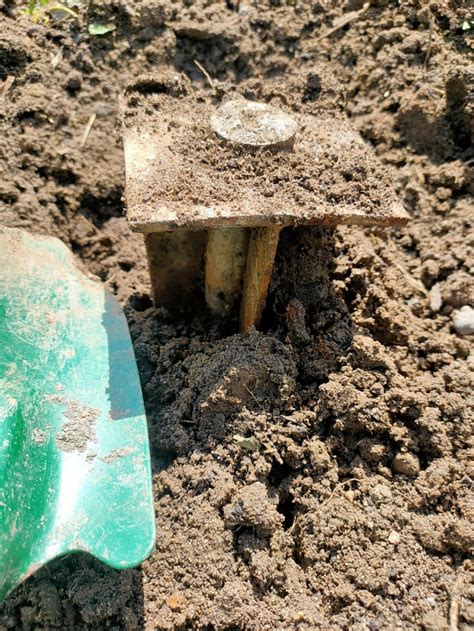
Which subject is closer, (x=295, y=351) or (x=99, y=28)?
(x=295, y=351)

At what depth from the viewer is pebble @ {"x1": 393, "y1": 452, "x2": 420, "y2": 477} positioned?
179 centimetres

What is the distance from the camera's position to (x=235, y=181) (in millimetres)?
1754

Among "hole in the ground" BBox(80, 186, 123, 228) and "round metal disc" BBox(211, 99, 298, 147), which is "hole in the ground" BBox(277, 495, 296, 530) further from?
"hole in the ground" BBox(80, 186, 123, 228)

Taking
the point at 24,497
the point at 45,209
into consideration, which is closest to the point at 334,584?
the point at 24,497

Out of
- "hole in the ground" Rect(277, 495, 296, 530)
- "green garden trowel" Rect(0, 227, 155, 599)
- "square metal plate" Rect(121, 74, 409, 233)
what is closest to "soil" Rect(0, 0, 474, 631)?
"hole in the ground" Rect(277, 495, 296, 530)

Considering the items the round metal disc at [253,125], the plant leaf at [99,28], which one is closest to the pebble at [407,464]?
the round metal disc at [253,125]

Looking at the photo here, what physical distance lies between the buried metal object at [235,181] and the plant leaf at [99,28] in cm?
66

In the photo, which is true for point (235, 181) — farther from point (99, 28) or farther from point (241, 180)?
point (99, 28)

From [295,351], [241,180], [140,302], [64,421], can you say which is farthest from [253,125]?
[64,421]

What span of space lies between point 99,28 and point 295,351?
178cm

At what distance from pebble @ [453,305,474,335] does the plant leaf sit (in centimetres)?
198

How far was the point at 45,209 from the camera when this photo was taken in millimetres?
2361

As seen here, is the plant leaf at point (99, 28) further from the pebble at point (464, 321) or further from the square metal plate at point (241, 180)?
the pebble at point (464, 321)

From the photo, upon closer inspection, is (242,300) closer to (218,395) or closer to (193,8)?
(218,395)
